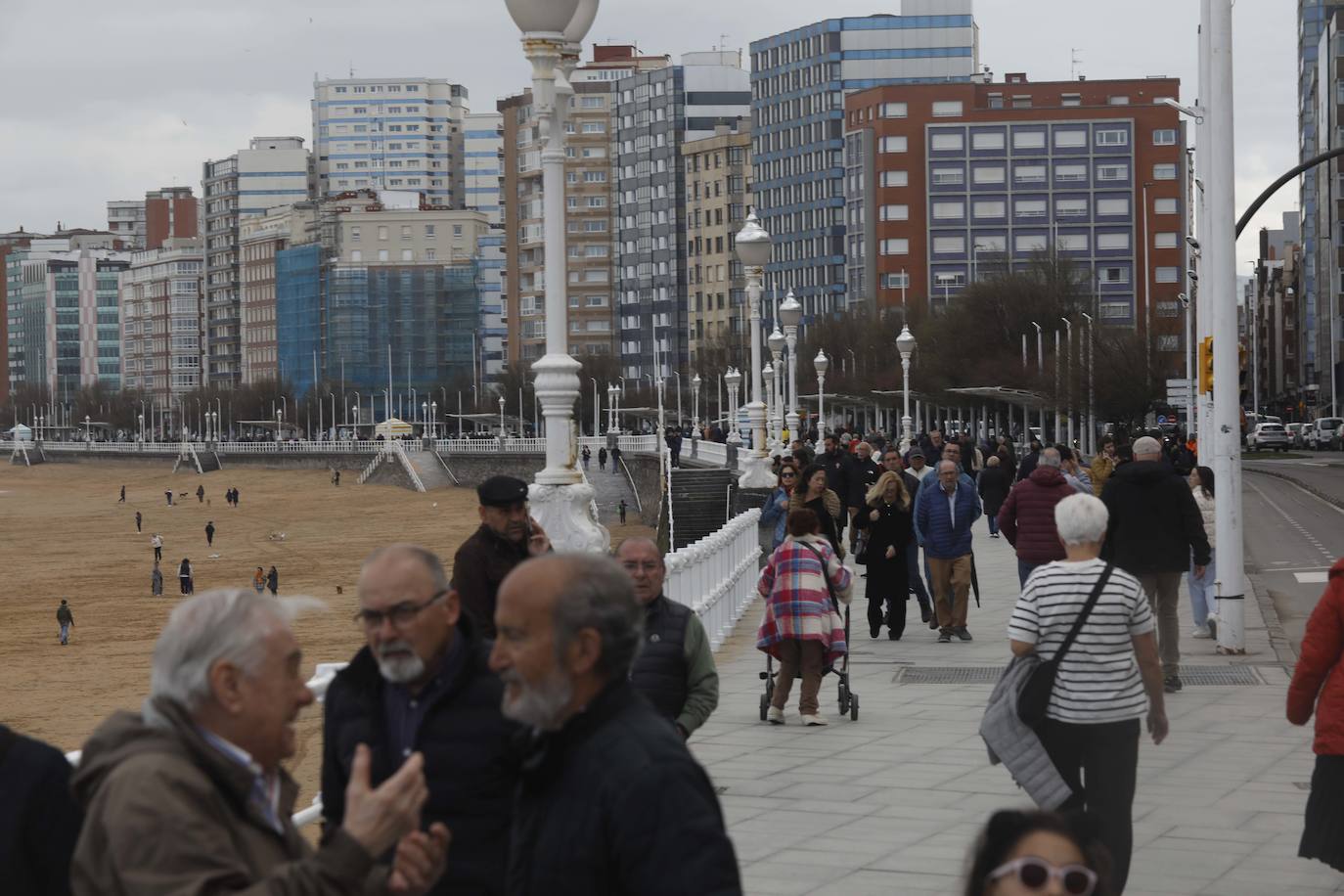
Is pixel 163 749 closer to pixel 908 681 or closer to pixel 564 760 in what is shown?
pixel 564 760

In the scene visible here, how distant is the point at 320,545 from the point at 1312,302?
278 feet

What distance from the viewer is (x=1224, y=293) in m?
16.5

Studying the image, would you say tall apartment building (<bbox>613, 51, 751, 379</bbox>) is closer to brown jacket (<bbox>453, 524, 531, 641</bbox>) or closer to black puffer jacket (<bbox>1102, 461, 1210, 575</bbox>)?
black puffer jacket (<bbox>1102, 461, 1210, 575</bbox>)

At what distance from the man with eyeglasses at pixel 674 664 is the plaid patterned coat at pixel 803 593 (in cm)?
452

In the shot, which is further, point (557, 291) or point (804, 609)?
point (557, 291)

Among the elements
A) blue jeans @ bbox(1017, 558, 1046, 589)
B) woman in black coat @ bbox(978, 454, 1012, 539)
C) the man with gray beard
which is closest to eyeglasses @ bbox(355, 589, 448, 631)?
the man with gray beard

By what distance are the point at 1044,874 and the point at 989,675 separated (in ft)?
38.3

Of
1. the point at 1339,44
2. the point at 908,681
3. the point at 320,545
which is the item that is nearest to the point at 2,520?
the point at 320,545

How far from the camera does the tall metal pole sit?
16.2 metres

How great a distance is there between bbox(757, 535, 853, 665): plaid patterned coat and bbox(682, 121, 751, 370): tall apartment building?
133682 millimetres

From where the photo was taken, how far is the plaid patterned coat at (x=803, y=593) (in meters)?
12.1

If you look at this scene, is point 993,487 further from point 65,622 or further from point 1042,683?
point 1042,683

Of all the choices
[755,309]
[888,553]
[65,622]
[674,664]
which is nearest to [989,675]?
[888,553]

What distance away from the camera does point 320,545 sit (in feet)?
230
